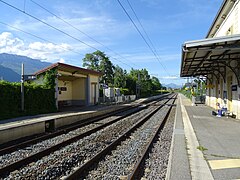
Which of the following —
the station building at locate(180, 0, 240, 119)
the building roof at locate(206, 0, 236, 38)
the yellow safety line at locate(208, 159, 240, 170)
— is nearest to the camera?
the yellow safety line at locate(208, 159, 240, 170)

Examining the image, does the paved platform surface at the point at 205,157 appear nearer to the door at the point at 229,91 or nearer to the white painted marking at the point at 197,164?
the white painted marking at the point at 197,164

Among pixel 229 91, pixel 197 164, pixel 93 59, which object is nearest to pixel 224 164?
pixel 197 164

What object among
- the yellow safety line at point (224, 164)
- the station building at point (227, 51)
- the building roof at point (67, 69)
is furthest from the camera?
the building roof at point (67, 69)

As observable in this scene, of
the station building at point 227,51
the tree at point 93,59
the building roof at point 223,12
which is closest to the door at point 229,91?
the station building at point 227,51

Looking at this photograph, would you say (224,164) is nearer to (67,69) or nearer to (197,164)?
(197,164)

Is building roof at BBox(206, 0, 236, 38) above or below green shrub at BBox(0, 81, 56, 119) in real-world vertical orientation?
above

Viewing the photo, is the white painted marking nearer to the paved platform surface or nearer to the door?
the paved platform surface

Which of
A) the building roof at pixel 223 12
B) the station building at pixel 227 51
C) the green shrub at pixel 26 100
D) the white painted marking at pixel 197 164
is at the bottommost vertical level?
the white painted marking at pixel 197 164

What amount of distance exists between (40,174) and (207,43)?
8849 millimetres

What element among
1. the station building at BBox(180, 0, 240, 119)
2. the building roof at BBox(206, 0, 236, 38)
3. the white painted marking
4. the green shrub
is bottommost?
the white painted marking

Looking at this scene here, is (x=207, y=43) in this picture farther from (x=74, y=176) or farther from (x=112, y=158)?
(x=74, y=176)

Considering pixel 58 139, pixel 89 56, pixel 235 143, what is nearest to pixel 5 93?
pixel 58 139

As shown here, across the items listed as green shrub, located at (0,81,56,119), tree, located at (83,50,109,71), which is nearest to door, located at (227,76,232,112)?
green shrub, located at (0,81,56,119)

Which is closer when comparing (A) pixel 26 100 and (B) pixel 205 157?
(B) pixel 205 157
